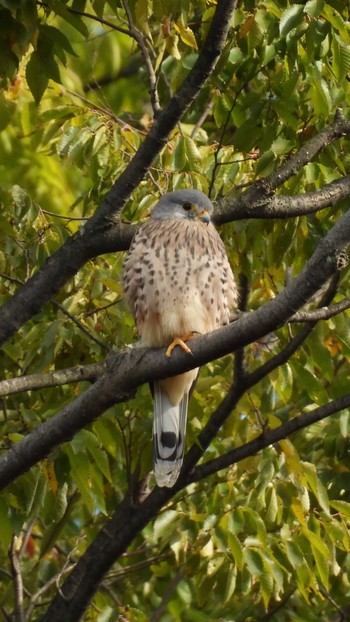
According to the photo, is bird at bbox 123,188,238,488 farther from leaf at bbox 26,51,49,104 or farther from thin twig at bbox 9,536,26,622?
thin twig at bbox 9,536,26,622

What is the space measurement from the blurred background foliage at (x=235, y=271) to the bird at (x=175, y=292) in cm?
9

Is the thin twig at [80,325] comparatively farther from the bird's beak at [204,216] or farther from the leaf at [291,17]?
the leaf at [291,17]

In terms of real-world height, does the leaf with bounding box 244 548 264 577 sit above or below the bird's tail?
below

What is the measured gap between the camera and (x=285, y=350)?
3.90 metres

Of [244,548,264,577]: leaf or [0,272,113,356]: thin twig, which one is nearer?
[0,272,113,356]: thin twig

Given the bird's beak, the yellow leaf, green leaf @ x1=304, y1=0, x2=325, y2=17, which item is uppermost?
green leaf @ x1=304, y1=0, x2=325, y2=17

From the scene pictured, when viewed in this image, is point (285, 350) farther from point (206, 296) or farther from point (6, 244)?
point (6, 244)

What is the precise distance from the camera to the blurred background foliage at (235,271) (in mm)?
3670

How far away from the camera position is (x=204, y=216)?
409 centimetres

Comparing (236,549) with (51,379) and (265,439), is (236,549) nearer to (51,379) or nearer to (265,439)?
(265,439)

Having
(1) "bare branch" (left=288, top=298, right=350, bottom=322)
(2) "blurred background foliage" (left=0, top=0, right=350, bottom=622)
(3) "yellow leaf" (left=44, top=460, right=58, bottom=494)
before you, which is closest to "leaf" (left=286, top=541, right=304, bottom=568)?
(2) "blurred background foliage" (left=0, top=0, right=350, bottom=622)

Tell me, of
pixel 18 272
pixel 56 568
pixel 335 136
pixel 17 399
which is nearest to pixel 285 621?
pixel 56 568

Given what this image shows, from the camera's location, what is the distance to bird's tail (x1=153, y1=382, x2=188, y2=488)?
3898 mm

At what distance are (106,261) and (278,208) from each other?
1.23 m
